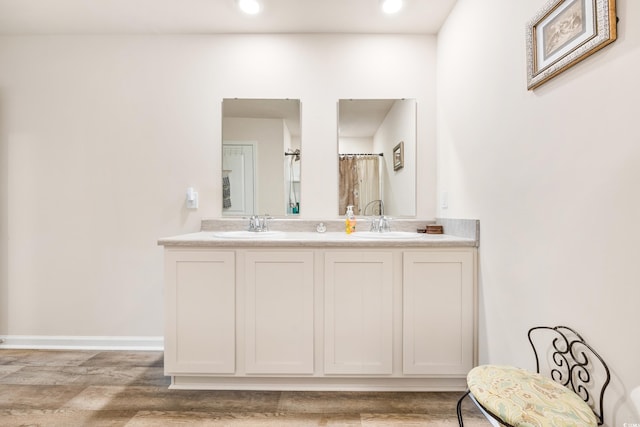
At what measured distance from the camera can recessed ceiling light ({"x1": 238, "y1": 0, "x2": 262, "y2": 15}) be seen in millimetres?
1990

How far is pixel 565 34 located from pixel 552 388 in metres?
1.22

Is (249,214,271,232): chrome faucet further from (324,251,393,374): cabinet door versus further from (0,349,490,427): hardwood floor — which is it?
(0,349,490,427): hardwood floor

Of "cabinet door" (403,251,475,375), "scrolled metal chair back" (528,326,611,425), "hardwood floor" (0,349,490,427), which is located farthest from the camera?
"cabinet door" (403,251,475,375)

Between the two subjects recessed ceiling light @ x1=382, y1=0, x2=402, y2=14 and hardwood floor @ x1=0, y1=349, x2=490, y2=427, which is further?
recessed ceiling light @ x1=382, y1=0, x2=402, y2=14

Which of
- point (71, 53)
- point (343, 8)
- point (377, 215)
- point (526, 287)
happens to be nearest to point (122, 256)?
point (71, 53)

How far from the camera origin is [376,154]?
7.63 ft

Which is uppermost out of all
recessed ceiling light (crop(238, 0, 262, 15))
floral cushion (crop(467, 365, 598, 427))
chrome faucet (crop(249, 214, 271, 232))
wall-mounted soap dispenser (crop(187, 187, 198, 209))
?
recessed ceiling light (crop(238, 0, 262, 15))

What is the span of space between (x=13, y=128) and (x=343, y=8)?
258cm

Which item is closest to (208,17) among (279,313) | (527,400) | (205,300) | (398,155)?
(398,155)

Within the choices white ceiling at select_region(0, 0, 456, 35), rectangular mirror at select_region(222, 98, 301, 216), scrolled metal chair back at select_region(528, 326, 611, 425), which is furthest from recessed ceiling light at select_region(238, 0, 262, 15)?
scrolled metal chair back at select_region(528, 326, 611, 425)

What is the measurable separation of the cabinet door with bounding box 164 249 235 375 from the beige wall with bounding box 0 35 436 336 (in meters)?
0.68

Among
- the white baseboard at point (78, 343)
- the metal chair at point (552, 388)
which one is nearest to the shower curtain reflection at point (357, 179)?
the metal chair at point (552, 388)

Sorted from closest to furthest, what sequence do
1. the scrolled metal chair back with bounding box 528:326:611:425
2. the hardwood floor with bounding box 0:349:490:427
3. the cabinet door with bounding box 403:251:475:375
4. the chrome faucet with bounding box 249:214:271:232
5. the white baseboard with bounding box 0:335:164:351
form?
the scrolled metal chair back with bounding box 528:326:611:425 < the hardwood floor with bounding box 0:349:490:427 < the cabinet door with bounding box 403:251:475:375 < the chrome faucet with bounding box 249:214:271:232 < the white baseboard with bounding box 0:335:164:351

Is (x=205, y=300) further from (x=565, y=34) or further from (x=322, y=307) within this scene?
(x=565, y=34)
